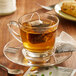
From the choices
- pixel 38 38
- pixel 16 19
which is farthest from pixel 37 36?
pixel 16 19

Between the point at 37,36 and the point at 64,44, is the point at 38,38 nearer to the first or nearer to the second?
the point at 37,36

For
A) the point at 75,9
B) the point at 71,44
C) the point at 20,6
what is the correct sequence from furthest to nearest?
the point at 20,6 → the point at 75,9 → the point at 71,44

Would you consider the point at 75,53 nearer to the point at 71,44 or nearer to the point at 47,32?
the point at 71,44

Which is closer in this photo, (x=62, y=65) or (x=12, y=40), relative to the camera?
(x=62, y=65)

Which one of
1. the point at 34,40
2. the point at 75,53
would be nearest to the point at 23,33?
the point at 34,40

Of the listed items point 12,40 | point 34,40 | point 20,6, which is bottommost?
point 20,6

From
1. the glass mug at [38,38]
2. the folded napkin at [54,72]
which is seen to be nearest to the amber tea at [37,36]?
the glass mug at [38,38]

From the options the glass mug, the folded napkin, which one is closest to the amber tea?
the glass mug
